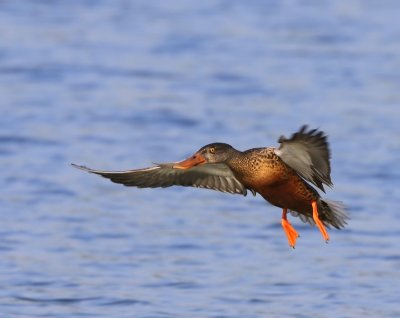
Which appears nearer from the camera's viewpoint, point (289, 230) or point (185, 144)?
point (289, 230)

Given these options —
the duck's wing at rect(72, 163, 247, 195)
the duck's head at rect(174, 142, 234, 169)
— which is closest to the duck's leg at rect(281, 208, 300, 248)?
the duck's wing at rect(72, 163, 247, 195)

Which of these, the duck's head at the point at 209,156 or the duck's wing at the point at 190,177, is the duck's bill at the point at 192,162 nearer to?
the duck's head at the point at 209,156

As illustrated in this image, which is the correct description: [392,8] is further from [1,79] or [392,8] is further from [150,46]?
[1,79]

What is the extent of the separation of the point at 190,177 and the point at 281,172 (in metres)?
1.20

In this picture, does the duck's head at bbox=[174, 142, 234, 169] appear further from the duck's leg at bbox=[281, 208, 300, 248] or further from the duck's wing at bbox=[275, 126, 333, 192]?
the duck's leg at bbox=[281, 208, 300, 248]

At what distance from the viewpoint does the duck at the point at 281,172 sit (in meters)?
8.21

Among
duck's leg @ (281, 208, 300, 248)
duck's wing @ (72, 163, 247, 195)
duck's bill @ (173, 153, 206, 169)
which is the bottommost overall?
duck's leg @ (281, 208, 300, 248)

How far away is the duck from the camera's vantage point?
8.21 metres

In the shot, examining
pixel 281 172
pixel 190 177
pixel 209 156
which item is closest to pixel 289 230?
pixel 281 172

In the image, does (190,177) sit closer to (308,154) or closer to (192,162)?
(192,162)

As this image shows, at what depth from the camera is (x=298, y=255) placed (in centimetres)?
1140

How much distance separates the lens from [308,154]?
27.1 feet

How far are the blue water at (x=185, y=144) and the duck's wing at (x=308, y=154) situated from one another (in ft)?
5.80

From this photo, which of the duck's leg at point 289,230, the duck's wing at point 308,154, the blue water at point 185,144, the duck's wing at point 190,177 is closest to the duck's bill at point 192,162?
the duck's wing at point 190,177
